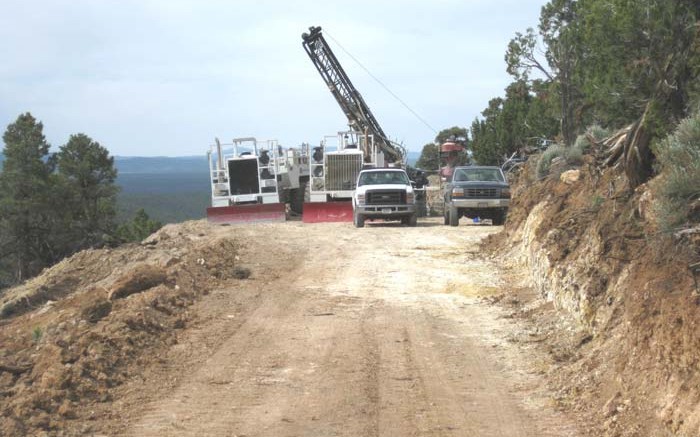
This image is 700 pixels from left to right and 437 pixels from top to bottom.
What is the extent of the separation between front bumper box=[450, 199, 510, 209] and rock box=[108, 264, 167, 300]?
14.4 m

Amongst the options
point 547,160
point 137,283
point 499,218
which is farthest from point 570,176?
point 499,218

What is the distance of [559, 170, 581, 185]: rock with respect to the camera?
717 inches

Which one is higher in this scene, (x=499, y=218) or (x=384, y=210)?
(x=384, y=210)

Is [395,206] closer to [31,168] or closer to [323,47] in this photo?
[323,47]

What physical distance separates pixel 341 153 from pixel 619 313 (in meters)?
25.7

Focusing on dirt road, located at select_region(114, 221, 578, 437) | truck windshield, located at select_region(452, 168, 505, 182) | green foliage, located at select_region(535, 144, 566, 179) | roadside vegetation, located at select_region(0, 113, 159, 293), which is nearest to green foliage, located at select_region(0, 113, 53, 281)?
roadside vegetation, located at select_region(0, 113, 159, 293)

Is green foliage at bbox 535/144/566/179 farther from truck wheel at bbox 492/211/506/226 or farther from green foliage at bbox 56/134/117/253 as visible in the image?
green foliage at bbox 56/134/117/253

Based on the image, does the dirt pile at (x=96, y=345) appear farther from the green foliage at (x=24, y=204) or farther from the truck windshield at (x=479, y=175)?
the green foliage at (x=24, y=204)

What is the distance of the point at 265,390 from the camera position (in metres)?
8.73

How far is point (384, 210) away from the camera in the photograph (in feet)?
94.0

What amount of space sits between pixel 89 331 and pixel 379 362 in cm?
361

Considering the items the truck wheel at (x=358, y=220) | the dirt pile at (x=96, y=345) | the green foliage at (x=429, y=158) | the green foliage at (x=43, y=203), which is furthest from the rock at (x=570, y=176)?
the green foliage at (x=429, y=158)

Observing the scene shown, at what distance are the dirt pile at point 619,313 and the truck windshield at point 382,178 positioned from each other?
14.5 m

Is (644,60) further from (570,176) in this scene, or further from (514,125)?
(514,125)
